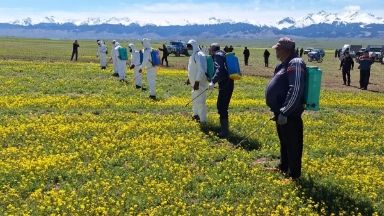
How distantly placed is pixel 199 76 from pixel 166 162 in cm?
403

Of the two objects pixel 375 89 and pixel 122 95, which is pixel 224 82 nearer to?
pixel 122 95

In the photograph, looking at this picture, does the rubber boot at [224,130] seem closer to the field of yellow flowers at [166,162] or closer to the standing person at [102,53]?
the field of yellow flowers at [166,162]

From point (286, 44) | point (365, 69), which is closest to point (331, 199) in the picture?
point (286, 44)

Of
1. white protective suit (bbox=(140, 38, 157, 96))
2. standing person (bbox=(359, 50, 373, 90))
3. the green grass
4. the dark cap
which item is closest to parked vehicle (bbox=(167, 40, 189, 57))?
standing person (bbox=(359, 50, 373, 90))

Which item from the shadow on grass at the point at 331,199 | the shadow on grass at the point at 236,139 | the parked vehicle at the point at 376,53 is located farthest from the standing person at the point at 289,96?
the parked vehicle at the point at 376,53

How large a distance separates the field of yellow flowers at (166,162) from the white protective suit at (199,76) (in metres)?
0.62

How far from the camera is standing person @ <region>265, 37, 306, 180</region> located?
745cm

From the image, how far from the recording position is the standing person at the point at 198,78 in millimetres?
12734

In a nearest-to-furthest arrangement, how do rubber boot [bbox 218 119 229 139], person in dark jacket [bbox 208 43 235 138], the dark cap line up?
the dark cap < person in dark jacket [bbox 208 43 235 138] < rubber boot [bbox 218 119 229 139]

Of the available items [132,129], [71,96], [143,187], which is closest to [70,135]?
[132,129]

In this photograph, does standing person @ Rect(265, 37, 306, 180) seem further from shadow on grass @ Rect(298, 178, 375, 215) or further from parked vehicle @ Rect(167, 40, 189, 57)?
parked vehicle @ Rect(167, 40, 189, 57)

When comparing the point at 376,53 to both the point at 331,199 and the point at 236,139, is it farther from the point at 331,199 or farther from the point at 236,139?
the point at 331,199

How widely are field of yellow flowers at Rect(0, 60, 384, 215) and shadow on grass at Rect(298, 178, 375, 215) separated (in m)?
0.02

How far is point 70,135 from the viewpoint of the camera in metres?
11.5
